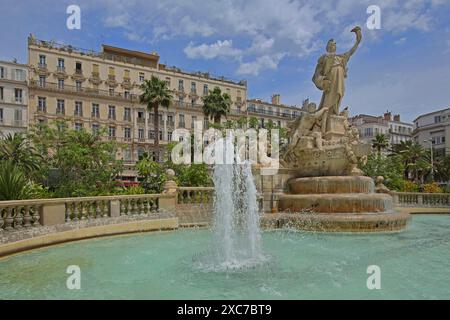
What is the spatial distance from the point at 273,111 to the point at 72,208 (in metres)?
67.8

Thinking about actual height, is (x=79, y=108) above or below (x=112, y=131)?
above

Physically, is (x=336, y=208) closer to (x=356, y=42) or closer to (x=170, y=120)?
(x=356, y=42)

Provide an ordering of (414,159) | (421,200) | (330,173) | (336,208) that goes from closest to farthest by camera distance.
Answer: (336,208) → (330,173) → (421,200) → (414,159)

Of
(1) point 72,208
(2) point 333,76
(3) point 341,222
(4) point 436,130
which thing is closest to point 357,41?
(2) point 333,76

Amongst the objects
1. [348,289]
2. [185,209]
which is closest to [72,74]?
[185,209]

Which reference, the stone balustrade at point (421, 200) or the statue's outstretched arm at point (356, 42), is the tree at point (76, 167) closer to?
the statue's outstretched arm at point (356, 42)

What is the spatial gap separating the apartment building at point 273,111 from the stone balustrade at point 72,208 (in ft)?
195

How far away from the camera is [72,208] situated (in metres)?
10.8

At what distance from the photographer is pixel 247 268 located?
6.43 meters

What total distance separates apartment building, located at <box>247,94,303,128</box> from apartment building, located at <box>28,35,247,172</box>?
1086 cm

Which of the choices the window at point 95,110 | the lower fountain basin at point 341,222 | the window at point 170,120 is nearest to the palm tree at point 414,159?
the window at point 170,120

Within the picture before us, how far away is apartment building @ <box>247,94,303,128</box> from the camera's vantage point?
7291cm

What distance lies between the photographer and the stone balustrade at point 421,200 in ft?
67.6

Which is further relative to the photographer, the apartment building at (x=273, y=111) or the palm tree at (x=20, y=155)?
the apartment building at (x=273, y=111)
